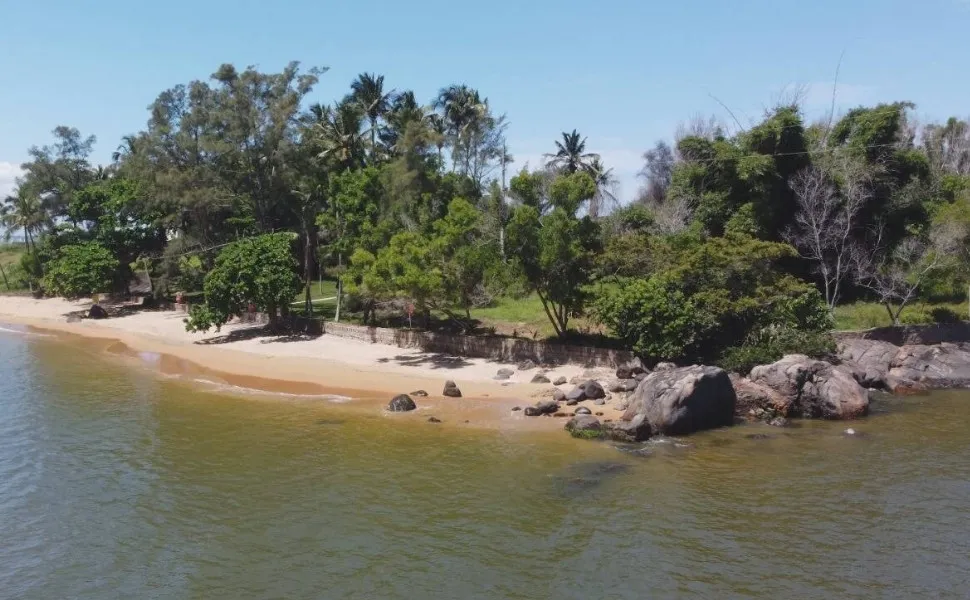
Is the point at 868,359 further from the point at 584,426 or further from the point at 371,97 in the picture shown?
the point at 371,97

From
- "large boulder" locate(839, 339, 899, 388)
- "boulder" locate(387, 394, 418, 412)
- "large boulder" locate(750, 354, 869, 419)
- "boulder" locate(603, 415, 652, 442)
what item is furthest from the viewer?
"large boulder" locate(839, 339, 899, 388)

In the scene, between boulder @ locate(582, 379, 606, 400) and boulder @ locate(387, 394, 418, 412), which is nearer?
boulder @ locate(387, 394, 418, 412)

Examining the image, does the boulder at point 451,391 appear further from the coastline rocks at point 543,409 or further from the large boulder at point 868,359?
the large boulder at point 868,359

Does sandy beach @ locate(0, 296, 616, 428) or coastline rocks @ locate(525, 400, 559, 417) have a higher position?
sandy beach @ locate(0, 296, 616, 428)

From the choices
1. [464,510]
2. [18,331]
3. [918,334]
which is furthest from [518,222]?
[18,331]

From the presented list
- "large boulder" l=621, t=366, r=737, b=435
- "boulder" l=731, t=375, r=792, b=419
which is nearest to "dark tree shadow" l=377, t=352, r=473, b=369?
"large boulder" l=621, t=366, r=737, b=435

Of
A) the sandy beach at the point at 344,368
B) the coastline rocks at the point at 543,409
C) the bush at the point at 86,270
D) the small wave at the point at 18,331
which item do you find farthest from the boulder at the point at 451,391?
the small wave at the point at 18,331

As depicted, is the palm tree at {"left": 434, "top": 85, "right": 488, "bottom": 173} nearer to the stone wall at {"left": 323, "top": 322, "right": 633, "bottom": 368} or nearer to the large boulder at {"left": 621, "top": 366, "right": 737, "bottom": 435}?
the stone wall at {"left": 323, "top": 322, "right": 633, "bottom": 368}
